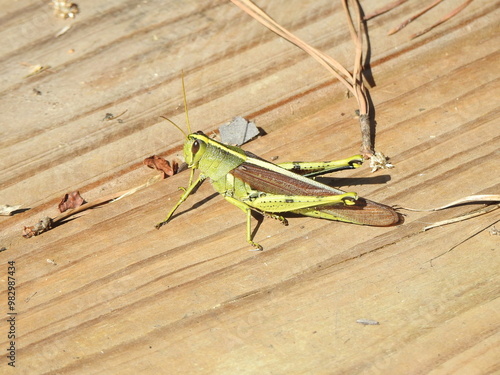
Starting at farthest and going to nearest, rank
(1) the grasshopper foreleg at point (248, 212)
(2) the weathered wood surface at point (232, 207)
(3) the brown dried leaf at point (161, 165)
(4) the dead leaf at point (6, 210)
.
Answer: (3) the brown dried leaf at point (161, 165) → (4) the dead leaf at point (6, 210) → (1) the grasshopper foreleg at point (248, 212) → (2) the weathered wood surface at point (232, 207)

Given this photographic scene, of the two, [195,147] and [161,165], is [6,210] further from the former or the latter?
[195,147]

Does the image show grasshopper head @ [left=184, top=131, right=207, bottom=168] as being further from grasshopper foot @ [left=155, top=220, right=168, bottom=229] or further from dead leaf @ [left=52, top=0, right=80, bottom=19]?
dead leaf @ [left=52, top=0, right=80, bottom=19]

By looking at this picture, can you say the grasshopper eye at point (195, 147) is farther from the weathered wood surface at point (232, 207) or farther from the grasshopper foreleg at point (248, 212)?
the grasshopper foreleg at point (248, 212)

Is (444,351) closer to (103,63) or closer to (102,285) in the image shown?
(102,285)

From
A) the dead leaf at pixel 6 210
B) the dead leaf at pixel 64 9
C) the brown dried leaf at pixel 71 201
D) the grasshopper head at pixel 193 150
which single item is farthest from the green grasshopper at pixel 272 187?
the dead leaf at pixel 64 9

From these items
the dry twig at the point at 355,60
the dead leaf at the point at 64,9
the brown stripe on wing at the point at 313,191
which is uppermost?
the dead leaf at the point at 64,9

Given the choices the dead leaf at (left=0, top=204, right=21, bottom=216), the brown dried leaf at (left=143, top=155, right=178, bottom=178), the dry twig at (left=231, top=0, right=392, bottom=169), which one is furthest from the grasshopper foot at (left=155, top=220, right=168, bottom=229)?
the dry twig at (left=231, top=0, right=392, bottom=169)

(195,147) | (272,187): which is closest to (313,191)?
(272,187)
